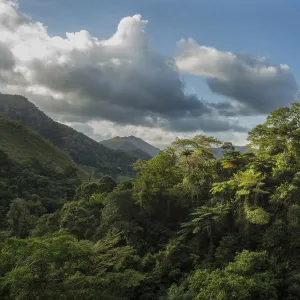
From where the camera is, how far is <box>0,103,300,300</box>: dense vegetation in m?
18.2

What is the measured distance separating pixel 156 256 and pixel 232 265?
27.4ft

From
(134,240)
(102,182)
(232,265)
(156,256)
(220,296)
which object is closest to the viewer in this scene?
(220,296)

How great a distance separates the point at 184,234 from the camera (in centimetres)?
2936

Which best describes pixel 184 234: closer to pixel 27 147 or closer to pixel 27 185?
pixel 27 185

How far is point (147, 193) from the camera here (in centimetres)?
3466

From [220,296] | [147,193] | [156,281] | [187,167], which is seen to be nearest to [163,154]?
[187,167]

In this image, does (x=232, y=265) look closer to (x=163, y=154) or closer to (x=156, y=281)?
(x=156, y=281)

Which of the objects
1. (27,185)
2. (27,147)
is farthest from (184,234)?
(27,147)

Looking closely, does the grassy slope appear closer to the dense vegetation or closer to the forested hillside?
the forested hillside

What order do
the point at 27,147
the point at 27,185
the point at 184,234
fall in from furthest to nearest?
the point at 27,147 < the point at 27,185 < the point at 184,234

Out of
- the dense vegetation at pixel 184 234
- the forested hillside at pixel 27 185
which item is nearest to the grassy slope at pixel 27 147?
the forested hillside at pixel 27 185

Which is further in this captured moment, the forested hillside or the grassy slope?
the grassy slope

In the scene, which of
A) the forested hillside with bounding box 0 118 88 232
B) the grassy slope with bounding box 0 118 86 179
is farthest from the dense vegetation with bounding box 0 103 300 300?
the grassy slope with bounding box 0 118 86 179

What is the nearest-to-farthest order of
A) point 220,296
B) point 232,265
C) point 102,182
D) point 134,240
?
point 220,296 < point 232,265 < point 134,240 < point 102,182
